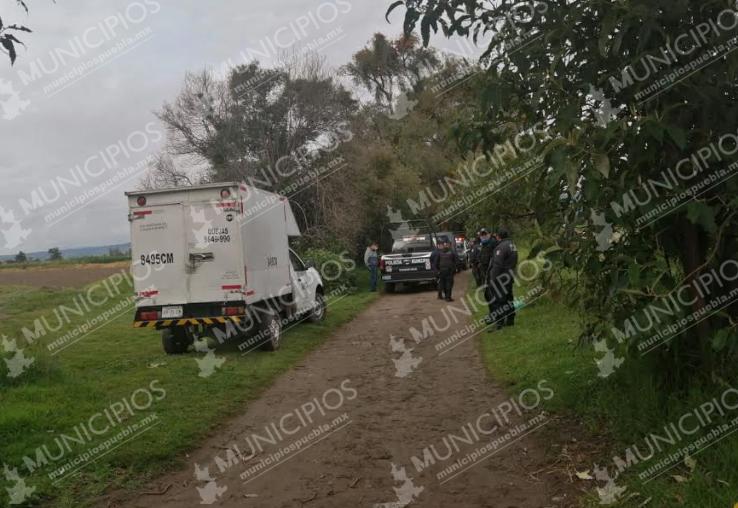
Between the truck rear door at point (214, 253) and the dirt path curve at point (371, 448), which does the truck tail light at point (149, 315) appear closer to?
the truck rear door at point (214, 253)

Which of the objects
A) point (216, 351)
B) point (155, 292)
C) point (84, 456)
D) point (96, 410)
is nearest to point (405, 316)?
point (216, 351)

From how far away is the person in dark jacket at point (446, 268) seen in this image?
53.4ft

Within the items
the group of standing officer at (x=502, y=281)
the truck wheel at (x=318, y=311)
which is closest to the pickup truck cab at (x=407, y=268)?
the truck wheel at (x=318, y=311)

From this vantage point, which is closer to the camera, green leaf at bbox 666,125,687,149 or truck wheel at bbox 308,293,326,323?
green leaf at bbox 666,125,687,149

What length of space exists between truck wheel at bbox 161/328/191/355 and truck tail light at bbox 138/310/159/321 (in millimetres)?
718

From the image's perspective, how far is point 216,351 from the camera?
11234 millimetres

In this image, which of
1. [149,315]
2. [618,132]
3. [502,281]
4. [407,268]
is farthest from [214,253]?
[407,268]

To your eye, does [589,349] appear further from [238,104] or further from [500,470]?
[238,104]

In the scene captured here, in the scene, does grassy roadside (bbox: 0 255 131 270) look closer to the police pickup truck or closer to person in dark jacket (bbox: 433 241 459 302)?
the police pickup truck

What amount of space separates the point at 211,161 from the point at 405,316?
11854 mm

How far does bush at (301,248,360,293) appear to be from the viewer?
21.5 m

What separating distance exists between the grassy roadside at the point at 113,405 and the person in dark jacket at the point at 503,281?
3.49 metres

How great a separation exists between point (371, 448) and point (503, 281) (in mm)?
6205

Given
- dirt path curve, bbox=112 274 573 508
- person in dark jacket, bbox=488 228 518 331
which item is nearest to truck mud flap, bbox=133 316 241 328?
dirt path curve, bbox=112 274 573 508
